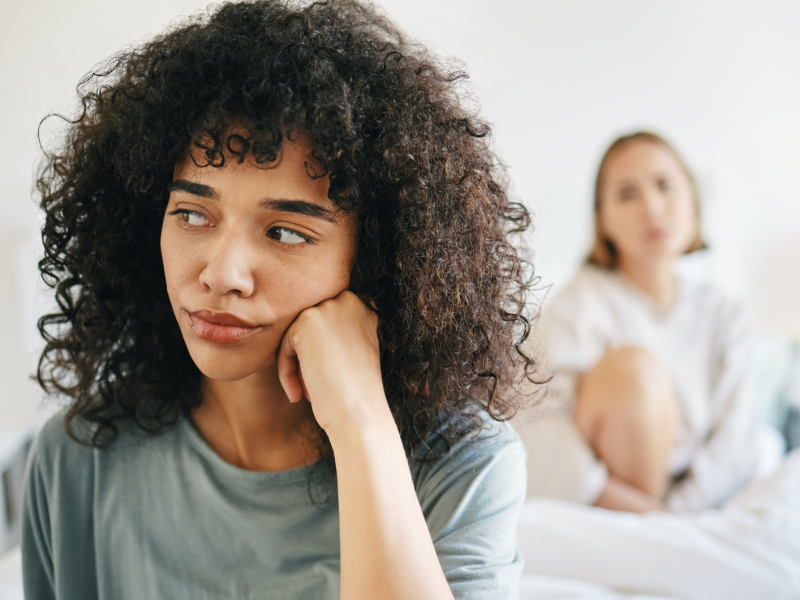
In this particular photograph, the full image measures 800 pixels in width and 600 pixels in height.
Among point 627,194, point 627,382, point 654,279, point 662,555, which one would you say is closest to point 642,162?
point 627,194

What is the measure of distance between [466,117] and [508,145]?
1.69 meters

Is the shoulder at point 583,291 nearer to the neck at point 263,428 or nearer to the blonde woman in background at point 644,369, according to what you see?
the blonde woman in background at point 644,369

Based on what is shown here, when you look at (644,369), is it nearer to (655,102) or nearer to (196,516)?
(196,516)

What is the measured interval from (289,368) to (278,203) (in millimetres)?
202

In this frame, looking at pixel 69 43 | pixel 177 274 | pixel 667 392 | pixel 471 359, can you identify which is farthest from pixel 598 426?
pixel 69 43

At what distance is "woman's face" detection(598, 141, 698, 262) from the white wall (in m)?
0.28

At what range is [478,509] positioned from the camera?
805 millimetres

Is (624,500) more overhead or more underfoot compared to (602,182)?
more underfoot

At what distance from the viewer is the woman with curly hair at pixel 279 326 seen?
0.74 m

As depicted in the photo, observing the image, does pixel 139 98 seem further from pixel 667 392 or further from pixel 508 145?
pixel 508 145

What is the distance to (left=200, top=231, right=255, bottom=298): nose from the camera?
0.73 meters

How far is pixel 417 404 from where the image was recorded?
86 cm

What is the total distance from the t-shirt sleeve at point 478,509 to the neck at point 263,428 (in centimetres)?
17

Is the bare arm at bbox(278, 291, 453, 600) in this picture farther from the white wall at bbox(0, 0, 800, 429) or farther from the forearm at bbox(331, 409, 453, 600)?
the white wall at bbox(0, 0, 800, 429)
